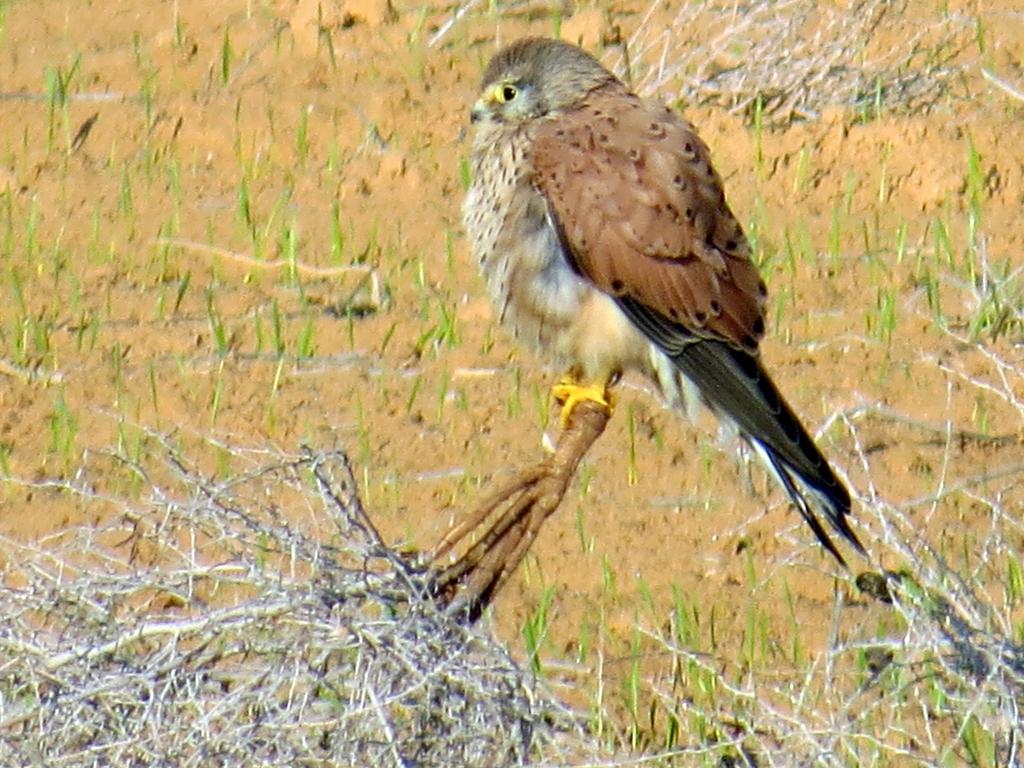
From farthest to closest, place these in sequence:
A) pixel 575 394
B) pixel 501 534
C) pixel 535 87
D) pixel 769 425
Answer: pixel 535 87, pixel 575 394, pixel 769 425, pixel 501 534

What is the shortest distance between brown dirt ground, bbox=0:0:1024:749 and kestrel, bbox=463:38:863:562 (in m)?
0.37

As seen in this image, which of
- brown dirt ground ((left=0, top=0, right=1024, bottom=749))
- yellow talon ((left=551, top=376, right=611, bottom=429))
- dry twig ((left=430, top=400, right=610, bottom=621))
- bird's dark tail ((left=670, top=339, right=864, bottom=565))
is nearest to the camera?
dry twig ((left=430, top=400, right=610, bottom=621))

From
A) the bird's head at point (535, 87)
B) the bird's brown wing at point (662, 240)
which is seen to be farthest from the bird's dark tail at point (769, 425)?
the bird's head at point (535, 87)

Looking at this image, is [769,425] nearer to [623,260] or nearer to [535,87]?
[623,260]

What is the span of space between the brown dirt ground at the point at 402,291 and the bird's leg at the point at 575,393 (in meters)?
0.44

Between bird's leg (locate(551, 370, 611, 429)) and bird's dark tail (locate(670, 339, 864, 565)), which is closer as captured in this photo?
bird's dark tail (locate(670, 339, 864, 565))

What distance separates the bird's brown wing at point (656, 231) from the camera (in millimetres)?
5117

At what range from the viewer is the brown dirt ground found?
5723mm

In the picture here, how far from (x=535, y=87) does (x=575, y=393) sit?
2.69ft

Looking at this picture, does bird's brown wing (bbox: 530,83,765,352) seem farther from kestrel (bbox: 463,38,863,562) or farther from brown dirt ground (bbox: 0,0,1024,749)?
brown dirt ground (bbox: 0,0,1024,749)

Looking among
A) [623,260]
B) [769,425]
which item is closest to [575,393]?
[623,260]

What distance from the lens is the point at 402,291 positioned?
273 inches

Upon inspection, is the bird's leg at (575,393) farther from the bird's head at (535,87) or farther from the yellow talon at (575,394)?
the bird's head at (535,87)

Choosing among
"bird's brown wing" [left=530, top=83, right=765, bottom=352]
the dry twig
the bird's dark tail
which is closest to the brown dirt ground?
the bird's dark tail
